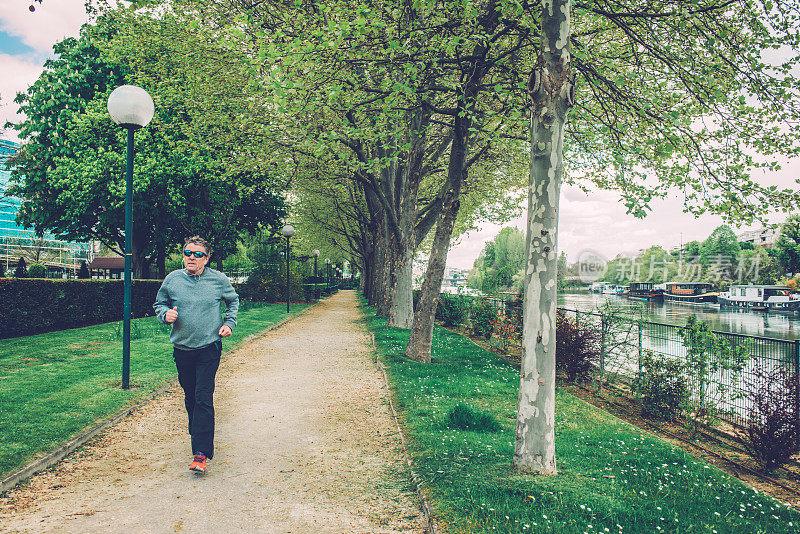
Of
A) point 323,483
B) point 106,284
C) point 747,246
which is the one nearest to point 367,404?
point 323,483

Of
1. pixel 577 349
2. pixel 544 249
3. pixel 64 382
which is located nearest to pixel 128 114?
pixel 64 382

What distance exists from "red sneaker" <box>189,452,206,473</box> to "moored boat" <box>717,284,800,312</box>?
60362 millimetres

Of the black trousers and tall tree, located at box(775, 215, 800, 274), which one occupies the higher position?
tall tree, located at box(775, 215, 800, 274)

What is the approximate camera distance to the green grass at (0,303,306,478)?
516 centimetres

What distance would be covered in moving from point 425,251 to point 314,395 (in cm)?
3208

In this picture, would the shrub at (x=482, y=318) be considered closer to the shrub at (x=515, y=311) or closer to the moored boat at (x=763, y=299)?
the shrub at (x=515, y=311)

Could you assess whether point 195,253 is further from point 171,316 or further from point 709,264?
point 709,264

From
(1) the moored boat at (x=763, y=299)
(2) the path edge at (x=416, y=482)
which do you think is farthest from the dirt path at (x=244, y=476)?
(1) the moored boat at (x=763, y=299)

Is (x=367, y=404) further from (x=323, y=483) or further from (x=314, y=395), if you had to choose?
(x=323, y=483)

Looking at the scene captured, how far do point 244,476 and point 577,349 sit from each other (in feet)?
23.1

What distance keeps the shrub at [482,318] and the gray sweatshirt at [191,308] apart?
1076 centimetres

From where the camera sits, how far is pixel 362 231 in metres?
33.9

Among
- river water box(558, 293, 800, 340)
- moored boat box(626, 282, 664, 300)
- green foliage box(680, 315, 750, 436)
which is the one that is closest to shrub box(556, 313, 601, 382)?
river water box(558, 293, 800, 340)

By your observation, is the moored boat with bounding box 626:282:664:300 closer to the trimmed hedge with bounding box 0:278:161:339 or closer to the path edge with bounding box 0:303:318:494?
the trimmed hedge with bounding box 0:278:161:339
